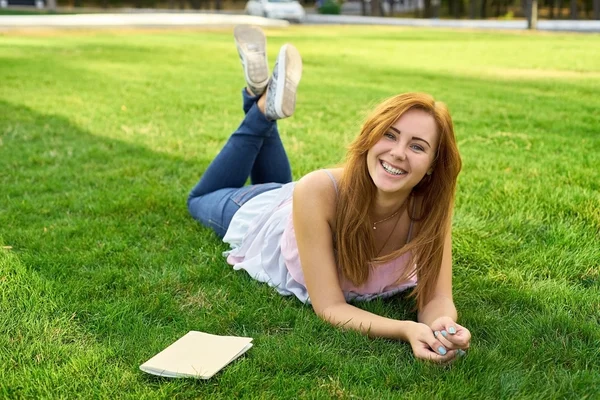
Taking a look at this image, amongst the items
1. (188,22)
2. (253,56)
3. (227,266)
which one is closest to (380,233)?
(227,266)

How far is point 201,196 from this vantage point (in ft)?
13.7

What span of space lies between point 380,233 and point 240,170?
4.32 ft

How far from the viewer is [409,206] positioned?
9.73 feet

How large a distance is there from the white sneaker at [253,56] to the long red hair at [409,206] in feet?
4.44

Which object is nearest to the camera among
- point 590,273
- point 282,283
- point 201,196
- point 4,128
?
point 282,283

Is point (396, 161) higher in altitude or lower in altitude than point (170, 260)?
higher

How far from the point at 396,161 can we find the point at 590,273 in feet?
4.67

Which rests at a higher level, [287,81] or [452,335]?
[287,81]

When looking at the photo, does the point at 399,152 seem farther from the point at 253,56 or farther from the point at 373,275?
the point at 253,56

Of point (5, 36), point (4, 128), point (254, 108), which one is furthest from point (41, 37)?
point (254, 108)

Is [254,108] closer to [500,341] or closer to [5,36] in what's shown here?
[500,341]

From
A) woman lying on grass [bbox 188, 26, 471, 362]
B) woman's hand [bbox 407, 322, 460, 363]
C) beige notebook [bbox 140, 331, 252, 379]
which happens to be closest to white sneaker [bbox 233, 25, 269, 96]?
woman lying on grass [bbox 188, 26, 471, 362]

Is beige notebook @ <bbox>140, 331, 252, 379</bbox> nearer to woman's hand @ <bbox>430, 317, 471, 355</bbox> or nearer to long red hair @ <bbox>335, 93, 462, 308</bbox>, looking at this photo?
long red hair @ <bbox>335, 93, 462, 308</bbox>

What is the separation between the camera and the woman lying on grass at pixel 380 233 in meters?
2.66
